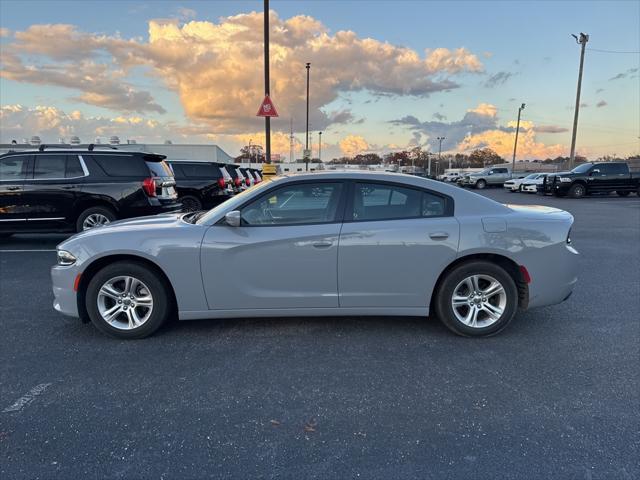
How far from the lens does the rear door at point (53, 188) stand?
8.03 metres

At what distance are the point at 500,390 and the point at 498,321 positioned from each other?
1000 mm

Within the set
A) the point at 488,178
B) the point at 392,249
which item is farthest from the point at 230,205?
the point at 488,178

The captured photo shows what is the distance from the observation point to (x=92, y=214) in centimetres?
815

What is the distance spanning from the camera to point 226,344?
12.5 feet

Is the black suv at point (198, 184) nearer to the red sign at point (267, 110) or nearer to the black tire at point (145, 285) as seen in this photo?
the red sign at point (267, 110)

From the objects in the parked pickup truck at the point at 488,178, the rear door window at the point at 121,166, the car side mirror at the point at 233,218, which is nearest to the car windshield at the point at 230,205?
the car side mirror at the point at 233,218

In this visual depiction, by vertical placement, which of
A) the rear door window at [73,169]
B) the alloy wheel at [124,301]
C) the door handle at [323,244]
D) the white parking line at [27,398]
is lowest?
the white parking line at [27,398]

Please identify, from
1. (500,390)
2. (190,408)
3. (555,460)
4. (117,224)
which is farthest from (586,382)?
(117,224)

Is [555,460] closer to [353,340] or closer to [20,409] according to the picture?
[353,340]

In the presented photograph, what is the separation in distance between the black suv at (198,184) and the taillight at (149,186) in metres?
3.95

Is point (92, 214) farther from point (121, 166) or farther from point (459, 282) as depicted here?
point (459, 282)

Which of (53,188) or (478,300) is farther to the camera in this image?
(53,188)

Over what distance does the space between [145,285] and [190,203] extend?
29.5 ft

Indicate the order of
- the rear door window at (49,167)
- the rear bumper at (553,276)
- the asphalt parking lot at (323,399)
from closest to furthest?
the asphalt parking lot at (323,399)
the rear bumper at (553,276)
the rear door window at (49,167)
